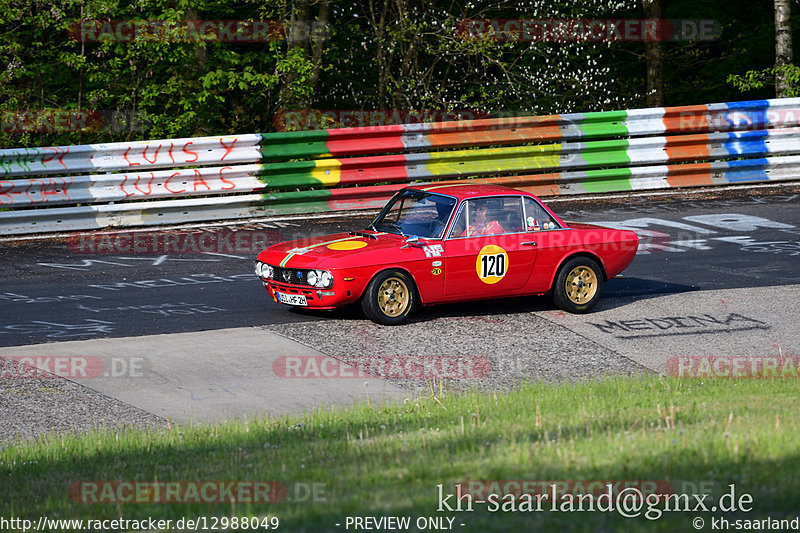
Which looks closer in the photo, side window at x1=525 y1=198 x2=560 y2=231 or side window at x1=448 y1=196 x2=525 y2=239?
side window at x1=448 y1=196 x2=525 y2=239

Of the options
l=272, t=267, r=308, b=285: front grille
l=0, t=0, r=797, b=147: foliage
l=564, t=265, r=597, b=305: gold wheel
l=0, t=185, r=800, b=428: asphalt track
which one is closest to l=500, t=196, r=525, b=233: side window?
l=564, t=265, r=597, b=305: gold wheel

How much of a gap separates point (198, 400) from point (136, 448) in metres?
1.59

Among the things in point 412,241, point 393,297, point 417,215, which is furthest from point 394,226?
point 393,297

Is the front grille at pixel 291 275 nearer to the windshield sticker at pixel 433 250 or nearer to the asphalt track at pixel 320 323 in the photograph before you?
the asphalt track at pixel 320 323

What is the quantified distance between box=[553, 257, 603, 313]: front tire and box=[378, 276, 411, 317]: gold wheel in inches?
65.7

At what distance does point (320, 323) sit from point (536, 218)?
8.26 feet

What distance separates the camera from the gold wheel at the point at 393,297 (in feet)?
33.9

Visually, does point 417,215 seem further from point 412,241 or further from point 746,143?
point 746,143

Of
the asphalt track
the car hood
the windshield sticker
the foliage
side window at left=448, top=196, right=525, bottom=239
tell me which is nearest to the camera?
the asphalt track

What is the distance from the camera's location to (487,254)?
10.7m

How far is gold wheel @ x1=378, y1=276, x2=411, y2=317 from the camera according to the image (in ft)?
33.9

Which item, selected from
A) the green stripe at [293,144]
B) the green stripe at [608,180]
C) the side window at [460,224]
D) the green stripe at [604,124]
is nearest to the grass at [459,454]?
the side window at [460,224]

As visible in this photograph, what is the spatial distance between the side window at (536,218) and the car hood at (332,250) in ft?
4.47

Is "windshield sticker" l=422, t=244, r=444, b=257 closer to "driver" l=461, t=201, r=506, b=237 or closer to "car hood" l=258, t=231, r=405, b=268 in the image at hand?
"car hood" l=258, t=231, r=405, b=268
